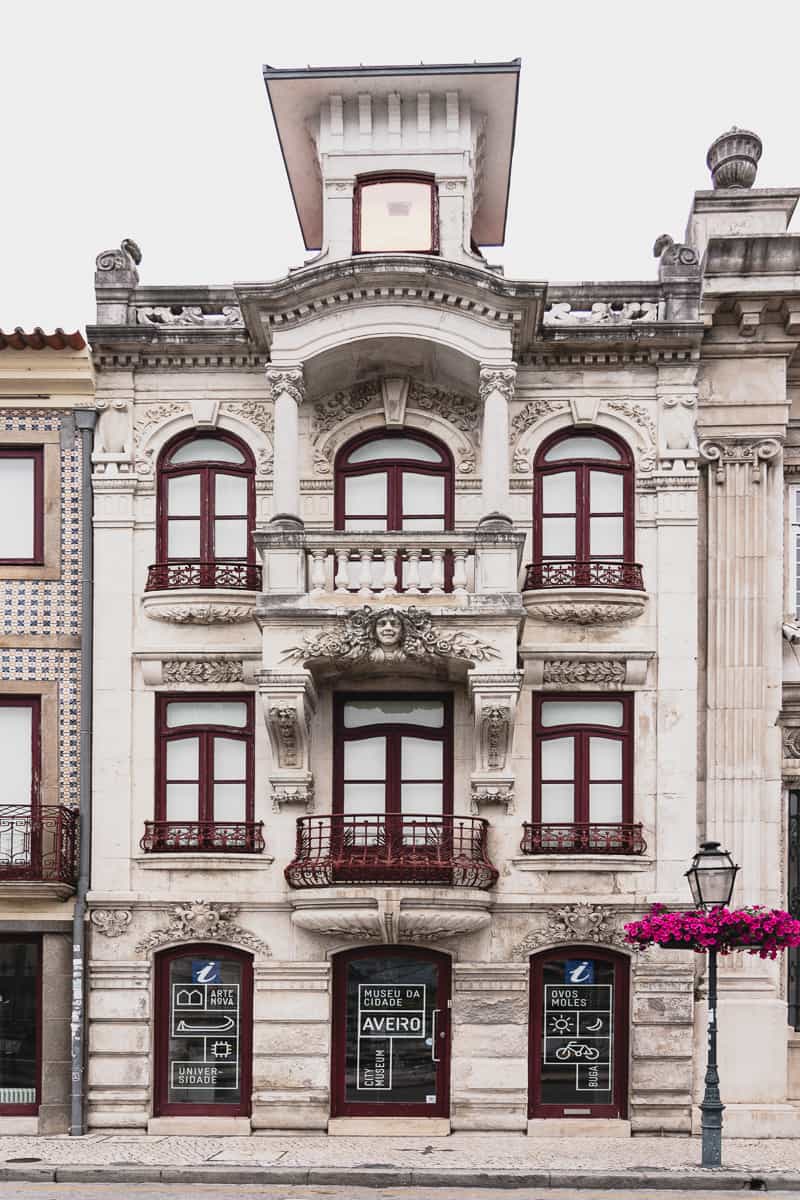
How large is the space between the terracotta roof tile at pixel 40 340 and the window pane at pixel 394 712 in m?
6.07

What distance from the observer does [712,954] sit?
19250 mm

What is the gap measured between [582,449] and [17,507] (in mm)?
7693

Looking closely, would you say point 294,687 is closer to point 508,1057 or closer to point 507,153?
point 508,1057

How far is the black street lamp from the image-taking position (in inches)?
747

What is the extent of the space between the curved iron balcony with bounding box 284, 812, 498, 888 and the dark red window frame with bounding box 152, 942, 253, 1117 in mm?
1423

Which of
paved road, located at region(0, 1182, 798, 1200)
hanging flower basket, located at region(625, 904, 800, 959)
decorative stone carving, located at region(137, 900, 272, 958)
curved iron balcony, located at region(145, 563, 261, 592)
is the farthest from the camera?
curved iron balcony, located at region(145, 563, 261, 592)

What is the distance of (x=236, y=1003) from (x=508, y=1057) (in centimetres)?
359

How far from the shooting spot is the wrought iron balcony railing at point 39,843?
2212cm

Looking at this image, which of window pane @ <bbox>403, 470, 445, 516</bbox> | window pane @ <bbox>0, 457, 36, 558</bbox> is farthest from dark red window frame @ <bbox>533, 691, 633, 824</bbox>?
window pane @ <bbox>0, 457, 36, 558</bbox>

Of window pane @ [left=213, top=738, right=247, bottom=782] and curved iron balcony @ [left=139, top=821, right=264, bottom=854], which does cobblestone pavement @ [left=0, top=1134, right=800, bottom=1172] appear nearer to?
curved iron balcony @ [left=139, top=821, right=264, bottom=854]

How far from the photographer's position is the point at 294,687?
21.7 m

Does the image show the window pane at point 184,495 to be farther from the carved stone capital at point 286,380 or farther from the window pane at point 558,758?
the window pane at point 558,758

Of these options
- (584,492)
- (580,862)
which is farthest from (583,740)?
(584,492)

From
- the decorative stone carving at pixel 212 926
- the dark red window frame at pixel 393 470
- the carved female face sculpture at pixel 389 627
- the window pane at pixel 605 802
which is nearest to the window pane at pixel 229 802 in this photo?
the decorative stone carving at pixel 212 926
